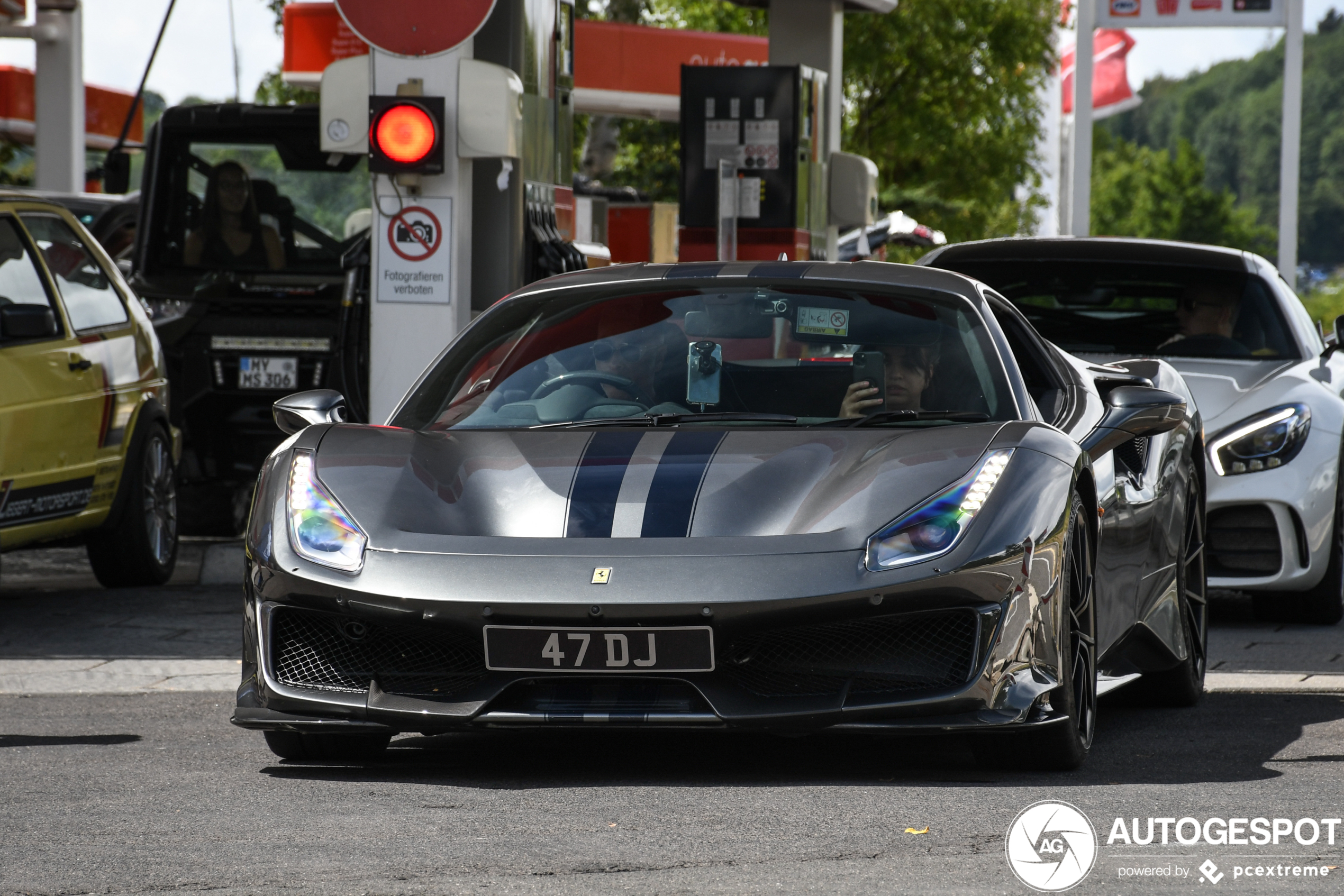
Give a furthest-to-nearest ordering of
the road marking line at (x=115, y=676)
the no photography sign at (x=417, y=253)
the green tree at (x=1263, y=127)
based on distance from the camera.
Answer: the green tree at (x=1263, y=127) < the no photography sign at (x=417, y=253) < the road marking line at (x=115, y=676)

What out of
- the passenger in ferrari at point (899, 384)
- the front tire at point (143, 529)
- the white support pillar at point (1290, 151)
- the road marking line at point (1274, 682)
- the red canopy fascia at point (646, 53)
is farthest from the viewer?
the red canopy fascia at point (646, 53)

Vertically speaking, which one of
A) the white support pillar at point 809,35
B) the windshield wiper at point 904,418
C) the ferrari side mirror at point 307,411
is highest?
the white support pillar at point 809,35

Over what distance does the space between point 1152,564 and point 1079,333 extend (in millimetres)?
3253

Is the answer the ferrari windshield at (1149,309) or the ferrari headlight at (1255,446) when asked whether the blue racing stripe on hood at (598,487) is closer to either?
the ferrari headlight at (1255,446)

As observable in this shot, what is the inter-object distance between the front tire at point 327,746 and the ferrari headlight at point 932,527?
1261mm

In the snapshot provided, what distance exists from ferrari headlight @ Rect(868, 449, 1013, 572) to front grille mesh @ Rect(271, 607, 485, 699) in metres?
0.87

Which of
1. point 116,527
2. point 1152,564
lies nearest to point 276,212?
point 116,527

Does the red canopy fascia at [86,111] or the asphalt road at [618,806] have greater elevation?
the red canopy fascia at [86,111]

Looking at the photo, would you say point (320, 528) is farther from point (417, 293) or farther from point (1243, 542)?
point (417, 293)

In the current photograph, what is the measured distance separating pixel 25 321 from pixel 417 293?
1790 mm

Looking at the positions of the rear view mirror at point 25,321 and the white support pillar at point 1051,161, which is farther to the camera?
the white support pillar at point 1051,161

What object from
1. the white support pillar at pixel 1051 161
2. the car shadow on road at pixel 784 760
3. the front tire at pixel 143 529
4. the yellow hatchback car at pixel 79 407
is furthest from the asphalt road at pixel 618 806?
the white support pillar at pixel 1051 161

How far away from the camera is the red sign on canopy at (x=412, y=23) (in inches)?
360

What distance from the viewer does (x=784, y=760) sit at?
509cm
